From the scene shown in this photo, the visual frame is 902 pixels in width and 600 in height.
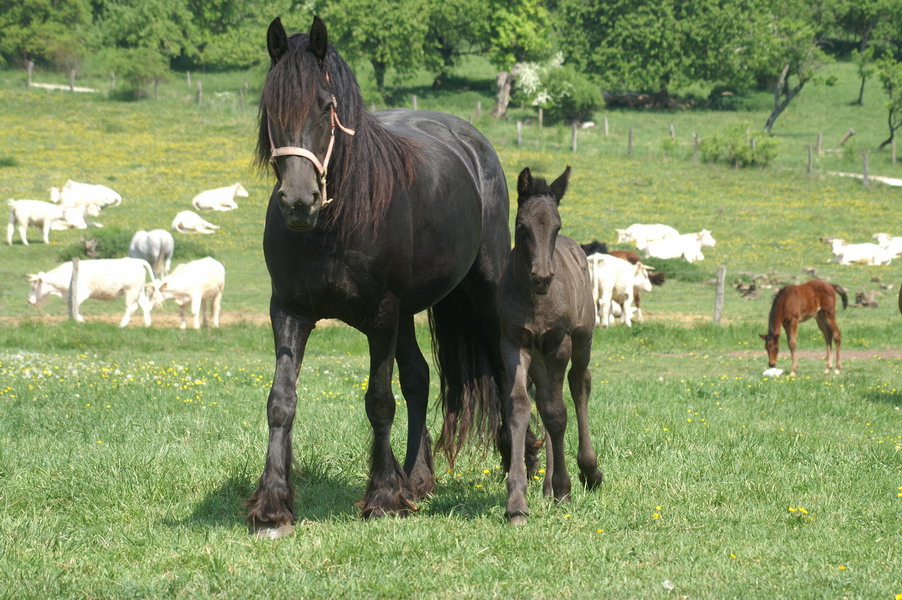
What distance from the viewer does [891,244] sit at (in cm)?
3077

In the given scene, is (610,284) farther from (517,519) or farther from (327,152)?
(327,152)

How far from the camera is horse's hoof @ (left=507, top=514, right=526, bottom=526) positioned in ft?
18.3

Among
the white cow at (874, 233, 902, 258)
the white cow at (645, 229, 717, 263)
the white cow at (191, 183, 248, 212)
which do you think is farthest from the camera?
the white cow at (191, 183, 248, 212)

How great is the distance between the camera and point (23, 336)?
17.0 meters

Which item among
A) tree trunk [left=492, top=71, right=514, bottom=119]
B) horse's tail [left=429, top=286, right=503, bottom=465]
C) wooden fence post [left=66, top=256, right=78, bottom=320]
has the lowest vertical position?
wooden fence post [left=66, top=256, right=78, bottom=320]

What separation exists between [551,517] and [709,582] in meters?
1.25

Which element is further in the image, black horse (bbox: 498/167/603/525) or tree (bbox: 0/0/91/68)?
tree (bbox: 0/0/91/68)

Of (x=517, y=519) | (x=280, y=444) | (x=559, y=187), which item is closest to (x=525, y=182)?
(x=559, y=187)

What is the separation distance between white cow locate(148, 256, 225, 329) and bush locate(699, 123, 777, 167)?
103ft

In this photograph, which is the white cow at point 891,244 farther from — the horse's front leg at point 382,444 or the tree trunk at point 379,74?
the tree trunk at point 379,74

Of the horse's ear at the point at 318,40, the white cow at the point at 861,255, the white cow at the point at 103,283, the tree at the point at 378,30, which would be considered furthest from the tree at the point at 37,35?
the horse's ear at the point at 318,40

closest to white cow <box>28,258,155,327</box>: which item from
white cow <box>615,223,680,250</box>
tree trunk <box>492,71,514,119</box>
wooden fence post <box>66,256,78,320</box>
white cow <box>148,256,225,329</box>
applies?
white cow <box>148,256,225,329</box>

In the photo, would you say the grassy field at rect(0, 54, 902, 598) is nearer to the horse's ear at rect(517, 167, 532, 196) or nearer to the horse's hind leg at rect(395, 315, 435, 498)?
the horse's hind leg at rect(395, 315, 435, 498)

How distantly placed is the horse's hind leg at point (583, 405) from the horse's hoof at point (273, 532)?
182 cm
